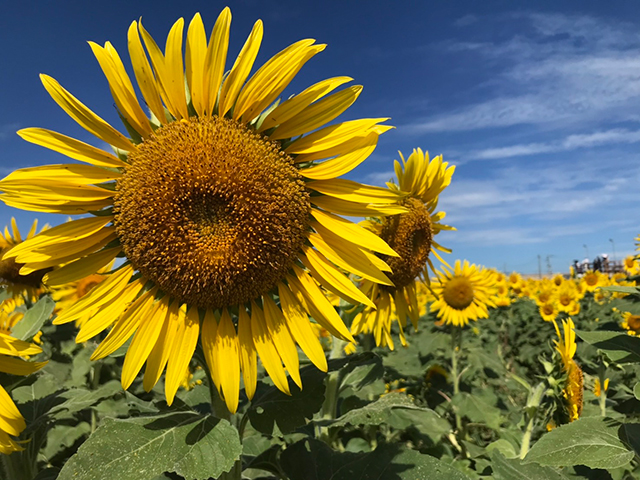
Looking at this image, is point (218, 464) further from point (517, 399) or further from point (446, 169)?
point (517, 399)

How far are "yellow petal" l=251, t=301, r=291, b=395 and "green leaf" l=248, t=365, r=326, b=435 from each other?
0.12 metres

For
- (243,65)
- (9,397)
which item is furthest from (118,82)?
(9,397)

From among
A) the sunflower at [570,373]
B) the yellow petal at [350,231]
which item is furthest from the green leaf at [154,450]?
the sunflower at [570,373]

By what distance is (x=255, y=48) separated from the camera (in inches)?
72.7

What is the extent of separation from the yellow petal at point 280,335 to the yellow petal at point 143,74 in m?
0.92

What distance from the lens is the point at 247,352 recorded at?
6.60 feet

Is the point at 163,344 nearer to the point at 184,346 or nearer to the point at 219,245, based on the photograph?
the point at 184,346

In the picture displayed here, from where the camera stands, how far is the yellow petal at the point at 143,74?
1811 millimetres

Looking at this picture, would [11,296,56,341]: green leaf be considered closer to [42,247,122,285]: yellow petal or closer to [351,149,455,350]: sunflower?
[42,247,122,285]: yellow petal

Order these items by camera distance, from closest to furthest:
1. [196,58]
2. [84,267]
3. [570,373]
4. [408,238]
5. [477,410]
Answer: [196,58], [84,267], [408,238], [570,373], [477,410]

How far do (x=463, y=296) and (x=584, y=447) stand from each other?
5.04 m

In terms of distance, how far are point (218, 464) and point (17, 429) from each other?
36.8 inches

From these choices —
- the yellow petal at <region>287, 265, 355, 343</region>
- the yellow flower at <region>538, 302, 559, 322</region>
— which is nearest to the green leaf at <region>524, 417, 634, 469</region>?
the yellow petal at <region>287, 265, 355, 343</region>

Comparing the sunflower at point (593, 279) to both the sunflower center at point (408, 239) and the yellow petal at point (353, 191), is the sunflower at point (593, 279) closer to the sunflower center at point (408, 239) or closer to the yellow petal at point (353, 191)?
the sunflower center at point (408, 239)
